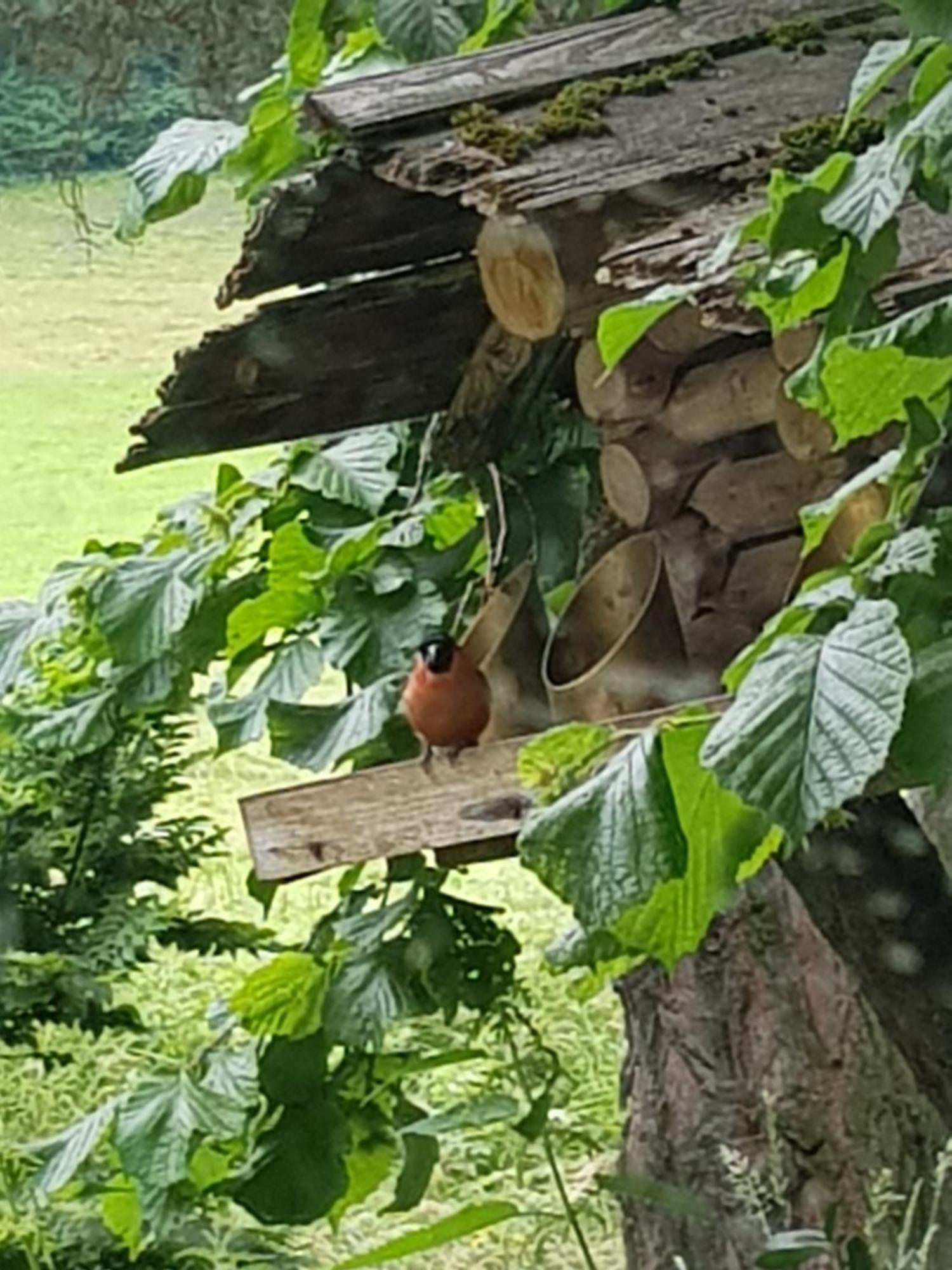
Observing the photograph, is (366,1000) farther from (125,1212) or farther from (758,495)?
(758,495)

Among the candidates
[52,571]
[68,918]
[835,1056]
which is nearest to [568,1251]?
[835,1056]

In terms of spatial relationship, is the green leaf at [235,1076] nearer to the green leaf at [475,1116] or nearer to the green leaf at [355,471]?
the green leaf at [475,1116]

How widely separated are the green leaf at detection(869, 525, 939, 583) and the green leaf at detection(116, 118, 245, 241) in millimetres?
570

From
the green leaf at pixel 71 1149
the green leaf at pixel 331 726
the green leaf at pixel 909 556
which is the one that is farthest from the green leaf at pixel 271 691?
the green leaf at pixel 909 556

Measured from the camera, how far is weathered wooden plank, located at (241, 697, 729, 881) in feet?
3.20

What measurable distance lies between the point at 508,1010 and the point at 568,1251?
1.38ft

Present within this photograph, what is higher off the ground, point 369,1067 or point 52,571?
point 52,571

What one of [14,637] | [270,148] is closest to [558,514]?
[270,148]

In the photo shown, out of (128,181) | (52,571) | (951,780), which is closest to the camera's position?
(951,780)

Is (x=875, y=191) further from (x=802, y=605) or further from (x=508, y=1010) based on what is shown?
(x=508, y=1010)

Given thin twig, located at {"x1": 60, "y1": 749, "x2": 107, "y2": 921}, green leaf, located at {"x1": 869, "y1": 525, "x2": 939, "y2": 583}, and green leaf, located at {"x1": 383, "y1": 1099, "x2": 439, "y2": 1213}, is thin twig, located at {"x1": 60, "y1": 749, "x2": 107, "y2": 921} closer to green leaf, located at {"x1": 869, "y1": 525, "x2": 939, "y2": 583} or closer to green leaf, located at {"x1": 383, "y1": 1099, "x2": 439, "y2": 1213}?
green leaf, located at {"x1": 383, "y1": 1099, "x2": 439, "y2": 1213}

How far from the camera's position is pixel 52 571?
1369mm

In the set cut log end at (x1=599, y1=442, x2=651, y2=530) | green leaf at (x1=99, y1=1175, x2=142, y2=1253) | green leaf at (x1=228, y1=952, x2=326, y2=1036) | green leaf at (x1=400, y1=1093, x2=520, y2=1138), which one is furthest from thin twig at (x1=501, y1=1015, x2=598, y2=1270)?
cut log end at (x1=599, y1=442, x2=651, y2=530)

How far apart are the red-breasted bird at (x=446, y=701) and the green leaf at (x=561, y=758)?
220mm
